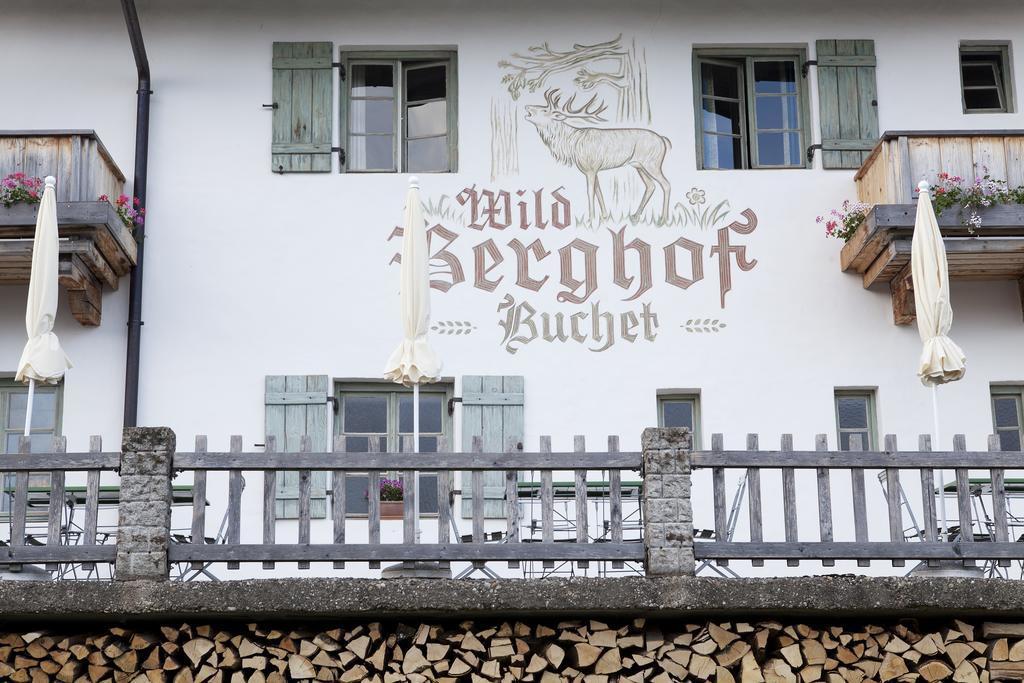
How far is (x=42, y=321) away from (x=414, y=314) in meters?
2.60

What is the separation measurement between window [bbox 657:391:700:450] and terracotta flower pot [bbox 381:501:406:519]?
2.47 m

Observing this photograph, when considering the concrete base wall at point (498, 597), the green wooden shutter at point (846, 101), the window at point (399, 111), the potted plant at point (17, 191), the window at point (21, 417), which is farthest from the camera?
the window at point (399, 111)

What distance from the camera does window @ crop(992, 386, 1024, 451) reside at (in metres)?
13.6

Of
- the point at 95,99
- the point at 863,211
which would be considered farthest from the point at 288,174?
the point at 863,211

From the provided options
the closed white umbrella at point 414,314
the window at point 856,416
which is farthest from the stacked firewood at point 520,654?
the window at point 856,416

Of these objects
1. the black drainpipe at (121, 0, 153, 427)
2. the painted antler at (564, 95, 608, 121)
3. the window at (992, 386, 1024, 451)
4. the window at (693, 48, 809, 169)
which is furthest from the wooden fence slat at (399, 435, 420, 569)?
the window at (992, 386, 1024, 451)

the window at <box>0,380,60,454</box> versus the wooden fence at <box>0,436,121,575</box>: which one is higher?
the window at <box>0,380,60,454</box>

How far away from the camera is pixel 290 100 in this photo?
14.2m

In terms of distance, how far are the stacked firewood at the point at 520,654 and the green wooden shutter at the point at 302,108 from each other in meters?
5.75

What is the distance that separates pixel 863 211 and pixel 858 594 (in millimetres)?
5385

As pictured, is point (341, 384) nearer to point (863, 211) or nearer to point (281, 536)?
point (281, 536)

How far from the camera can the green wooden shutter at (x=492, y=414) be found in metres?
13.2

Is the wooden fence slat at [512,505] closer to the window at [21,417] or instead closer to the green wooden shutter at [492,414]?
the green wooden shutter at [492,414]

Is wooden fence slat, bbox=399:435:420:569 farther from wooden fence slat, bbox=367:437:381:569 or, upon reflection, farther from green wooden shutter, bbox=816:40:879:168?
green wooden shutter, bbox=816:40:879:168
